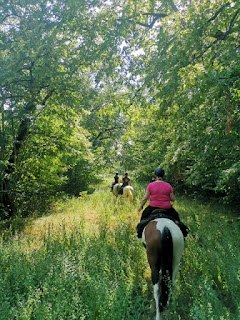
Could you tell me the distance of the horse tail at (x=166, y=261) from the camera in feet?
11.6

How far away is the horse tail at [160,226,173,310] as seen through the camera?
354 cm

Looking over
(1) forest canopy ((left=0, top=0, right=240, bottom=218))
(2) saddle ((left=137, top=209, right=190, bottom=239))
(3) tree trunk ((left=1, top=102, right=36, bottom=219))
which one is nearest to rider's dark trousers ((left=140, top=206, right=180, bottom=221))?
(2) saddle ((left=137, top=209, right=190, bottom=239))

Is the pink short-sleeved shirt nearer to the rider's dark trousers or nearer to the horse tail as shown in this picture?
the rider's dark trousers

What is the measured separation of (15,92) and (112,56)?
4.37 metres

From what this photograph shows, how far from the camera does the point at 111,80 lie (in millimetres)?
10398

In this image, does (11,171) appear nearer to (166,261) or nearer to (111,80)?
(111,80)

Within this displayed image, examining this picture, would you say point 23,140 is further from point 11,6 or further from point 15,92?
point 11,6

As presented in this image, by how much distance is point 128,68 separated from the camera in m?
9.39

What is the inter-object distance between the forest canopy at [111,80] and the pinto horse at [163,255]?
179cm

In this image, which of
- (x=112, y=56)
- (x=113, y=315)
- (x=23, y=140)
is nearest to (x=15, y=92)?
(x=23, y=140)

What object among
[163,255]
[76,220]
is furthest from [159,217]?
[76,220]

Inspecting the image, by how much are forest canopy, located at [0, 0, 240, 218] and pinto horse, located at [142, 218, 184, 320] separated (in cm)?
179

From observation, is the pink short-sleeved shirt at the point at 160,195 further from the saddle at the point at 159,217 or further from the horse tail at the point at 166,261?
the horse tail at the point at 166,261

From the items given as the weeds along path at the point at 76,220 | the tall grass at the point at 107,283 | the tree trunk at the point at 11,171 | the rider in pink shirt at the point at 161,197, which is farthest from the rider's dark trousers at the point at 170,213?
the tree trunk at the point at 11,171
